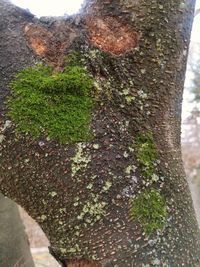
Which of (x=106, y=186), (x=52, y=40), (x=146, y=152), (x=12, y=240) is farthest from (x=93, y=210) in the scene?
(x=12, y=240)

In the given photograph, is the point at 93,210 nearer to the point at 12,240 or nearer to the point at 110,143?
the point at 110,143

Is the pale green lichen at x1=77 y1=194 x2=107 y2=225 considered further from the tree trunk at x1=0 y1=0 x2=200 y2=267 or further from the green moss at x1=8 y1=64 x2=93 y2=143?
the green moss at x1=8 y1=64 x2=93 y2=143

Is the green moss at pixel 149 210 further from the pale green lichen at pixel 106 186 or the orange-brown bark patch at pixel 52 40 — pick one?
the orange-brown bark patch at pixel 52 40

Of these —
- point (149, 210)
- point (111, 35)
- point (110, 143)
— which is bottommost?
point (149, 210)

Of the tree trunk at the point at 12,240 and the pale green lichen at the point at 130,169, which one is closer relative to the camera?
the pale green lichen at the point at 130,169

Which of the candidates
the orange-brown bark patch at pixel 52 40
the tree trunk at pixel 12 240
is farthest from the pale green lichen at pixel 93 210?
the tree trunk at pixel 12 240

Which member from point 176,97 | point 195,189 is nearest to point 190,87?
point 195,189

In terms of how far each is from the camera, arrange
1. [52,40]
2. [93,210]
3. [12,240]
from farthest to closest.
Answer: [12,240] → [52,40] → [93,210]
